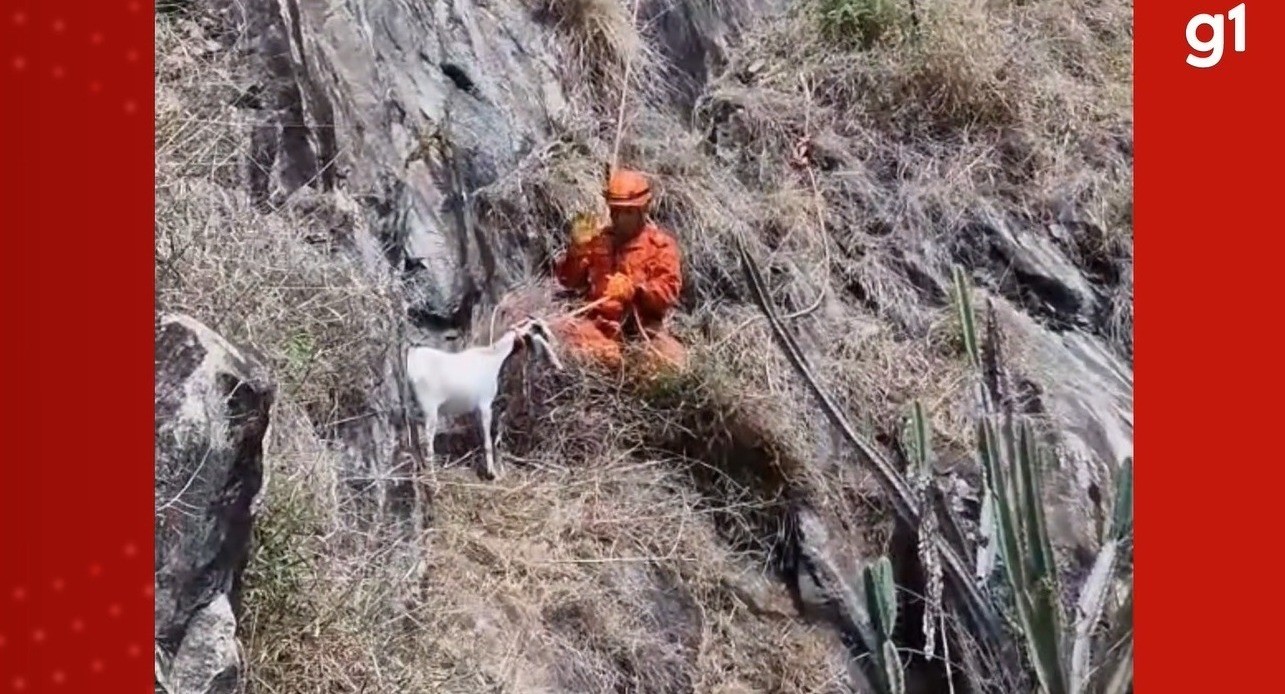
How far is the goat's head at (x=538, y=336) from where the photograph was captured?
7.66 ft

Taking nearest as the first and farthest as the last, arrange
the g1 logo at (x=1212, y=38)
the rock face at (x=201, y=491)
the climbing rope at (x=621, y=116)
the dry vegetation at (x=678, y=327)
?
the rock face at (x=201, y=491) → the dry vegetation at (x=678, y=327) → the g1 logo at (x=1212, y=38) → the climbing rope at (x=621, y=116)

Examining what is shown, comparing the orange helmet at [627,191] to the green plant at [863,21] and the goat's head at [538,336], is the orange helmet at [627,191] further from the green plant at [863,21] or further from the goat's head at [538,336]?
the green plant at [863,21]

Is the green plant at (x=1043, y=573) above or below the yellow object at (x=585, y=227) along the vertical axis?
below

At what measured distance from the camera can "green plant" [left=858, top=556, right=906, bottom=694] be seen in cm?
237

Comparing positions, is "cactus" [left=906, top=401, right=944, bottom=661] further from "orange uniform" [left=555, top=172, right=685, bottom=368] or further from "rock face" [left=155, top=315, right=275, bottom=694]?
"rock face" [left=155, top=315, right=275, bottom=694]

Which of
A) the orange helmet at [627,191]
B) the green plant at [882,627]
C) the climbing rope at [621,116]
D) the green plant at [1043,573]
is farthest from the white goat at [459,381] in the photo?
the green plant at [1043,573]

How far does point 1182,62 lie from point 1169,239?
28 centimetres

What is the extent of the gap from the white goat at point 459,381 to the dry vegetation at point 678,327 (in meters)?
0.05

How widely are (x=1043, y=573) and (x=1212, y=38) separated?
2.70 feet

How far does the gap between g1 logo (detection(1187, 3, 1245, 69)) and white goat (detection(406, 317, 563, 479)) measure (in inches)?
43.1

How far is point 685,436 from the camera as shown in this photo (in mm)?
2451

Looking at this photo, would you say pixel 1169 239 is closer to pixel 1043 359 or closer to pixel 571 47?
pixel 1043 359

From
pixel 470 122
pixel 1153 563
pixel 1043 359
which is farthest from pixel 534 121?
pixel 1153 563

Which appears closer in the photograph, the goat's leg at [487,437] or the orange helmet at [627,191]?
the goat's leg at [487,437]
